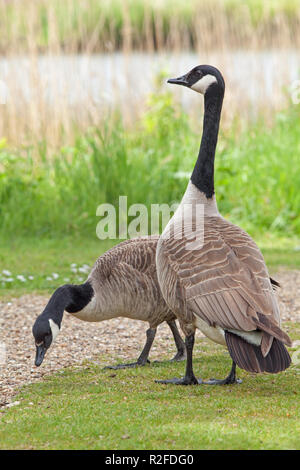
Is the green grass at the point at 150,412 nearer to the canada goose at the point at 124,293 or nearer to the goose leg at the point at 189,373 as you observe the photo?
the goose leg at the point at 189,373

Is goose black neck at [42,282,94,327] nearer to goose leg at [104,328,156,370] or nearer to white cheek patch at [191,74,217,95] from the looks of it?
goose leg at [104,328,156,370]

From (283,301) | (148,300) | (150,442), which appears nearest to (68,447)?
(150,442)

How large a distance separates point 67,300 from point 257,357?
1616 millimetres

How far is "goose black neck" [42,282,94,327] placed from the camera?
5047 mm

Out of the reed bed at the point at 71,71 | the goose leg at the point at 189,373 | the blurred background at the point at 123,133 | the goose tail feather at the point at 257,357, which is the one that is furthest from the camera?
the reed bed at the point at 71,71

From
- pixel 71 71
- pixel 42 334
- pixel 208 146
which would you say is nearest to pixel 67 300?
pixel 42 334

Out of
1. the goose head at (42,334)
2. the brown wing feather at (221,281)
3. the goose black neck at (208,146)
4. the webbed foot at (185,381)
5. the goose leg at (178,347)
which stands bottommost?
the goose leg at (178,347)

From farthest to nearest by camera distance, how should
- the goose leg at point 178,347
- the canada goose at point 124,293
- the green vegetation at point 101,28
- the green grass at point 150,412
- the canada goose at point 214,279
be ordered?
1. the green vegetation at point 101,28
2. the goose leg at point 178,347
3. the canada goose at point 124,293
4. the canada goose at point 214,279
5. the green grass at point 150,412

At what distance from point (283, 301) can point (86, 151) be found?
5.02m

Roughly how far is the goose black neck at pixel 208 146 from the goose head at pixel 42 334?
146cm

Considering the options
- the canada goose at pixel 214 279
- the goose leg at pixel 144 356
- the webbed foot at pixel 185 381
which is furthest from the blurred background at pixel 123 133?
the webbed foot at pixel 185 381

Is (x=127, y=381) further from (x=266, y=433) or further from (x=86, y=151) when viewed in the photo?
(x=86, y=151)

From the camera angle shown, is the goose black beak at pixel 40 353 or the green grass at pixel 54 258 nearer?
the goose black beak at pixel 40 353

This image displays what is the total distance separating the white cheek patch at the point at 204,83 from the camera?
5234 millimetres
